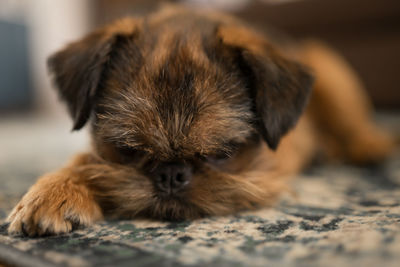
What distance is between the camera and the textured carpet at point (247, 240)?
108cm

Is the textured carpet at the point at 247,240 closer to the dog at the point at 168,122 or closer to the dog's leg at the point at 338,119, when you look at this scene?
the dog at the point at 168,122

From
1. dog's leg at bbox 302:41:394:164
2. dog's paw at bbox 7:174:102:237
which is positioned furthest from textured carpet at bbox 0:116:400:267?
dog's leg at bbox 302:41:394:164

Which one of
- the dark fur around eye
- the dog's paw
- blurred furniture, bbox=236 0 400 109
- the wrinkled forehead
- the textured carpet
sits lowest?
the textured carpet

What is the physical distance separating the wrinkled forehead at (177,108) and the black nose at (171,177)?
0.06 metres

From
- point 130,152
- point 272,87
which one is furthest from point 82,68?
point 272,87

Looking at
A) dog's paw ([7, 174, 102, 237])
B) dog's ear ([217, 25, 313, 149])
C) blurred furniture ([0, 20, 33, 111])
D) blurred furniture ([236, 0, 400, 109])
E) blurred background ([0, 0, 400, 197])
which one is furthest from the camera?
blurred furniture ([0, 20, 33, 111])

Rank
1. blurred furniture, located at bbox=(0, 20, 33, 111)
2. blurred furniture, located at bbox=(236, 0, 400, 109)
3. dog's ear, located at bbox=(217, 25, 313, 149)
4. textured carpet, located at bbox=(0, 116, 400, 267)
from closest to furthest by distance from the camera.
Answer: textured carpet, located at bbox=(0, 116, 400, 267)
dog's ear, located at bbox=(217, 25, 313, 149)
blurred furniture, located at bbox=(236, 0, 400, 109)
blurred furniture, located at bbox=(0, 20, 33, 111)

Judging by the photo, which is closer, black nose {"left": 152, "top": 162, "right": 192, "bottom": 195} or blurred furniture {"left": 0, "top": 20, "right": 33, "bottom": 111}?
black nose {"left": 152, "top": 162, "right": 192, "bottom": 195}

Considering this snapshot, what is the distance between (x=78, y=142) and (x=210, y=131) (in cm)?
→ 342

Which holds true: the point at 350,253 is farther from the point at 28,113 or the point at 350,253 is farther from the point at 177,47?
the point at 28,113

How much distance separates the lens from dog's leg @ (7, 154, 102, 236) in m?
1.33

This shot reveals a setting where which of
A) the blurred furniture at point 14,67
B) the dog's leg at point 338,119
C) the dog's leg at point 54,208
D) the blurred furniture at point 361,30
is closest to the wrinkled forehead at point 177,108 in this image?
the dog's leg at point 54,208

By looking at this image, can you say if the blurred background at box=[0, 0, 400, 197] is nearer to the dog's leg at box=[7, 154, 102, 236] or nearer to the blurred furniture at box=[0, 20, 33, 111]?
the blurred furniture at box=[0, 20, 33, 111]

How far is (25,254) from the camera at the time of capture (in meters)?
1.14
